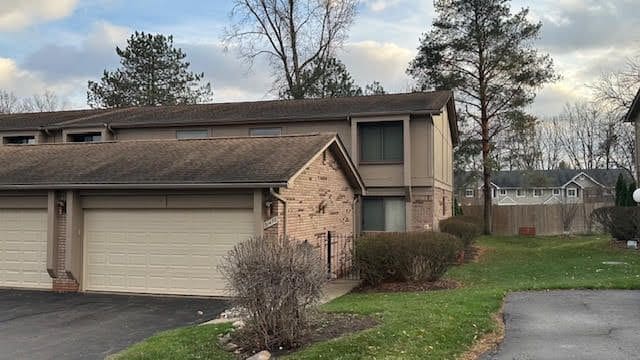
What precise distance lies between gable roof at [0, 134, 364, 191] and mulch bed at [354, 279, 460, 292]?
3201 mm

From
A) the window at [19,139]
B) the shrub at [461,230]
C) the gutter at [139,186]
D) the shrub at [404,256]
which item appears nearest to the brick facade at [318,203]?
the gutter at [139,186]

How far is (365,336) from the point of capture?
7613 millimetres

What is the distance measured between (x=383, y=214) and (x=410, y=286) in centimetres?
954

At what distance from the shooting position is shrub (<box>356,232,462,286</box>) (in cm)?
1360

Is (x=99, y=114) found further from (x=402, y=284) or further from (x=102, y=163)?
(x=402, y=284)

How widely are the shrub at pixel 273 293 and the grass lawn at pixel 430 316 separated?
0.41m

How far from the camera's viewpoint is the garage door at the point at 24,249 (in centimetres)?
1474

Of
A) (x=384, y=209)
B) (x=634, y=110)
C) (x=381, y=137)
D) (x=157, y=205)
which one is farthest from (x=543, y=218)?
(x=157, y=205)

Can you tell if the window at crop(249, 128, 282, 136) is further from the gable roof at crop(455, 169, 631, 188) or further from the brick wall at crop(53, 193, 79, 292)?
the gable roof at crop(455, 169, 631, 188)

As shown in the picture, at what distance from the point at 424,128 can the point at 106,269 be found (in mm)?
12780

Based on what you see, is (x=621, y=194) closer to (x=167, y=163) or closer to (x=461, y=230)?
(x=461, y=230)

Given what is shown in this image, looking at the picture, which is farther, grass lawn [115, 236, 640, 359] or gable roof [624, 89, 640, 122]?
gable roof [624, 89, 640, 122]

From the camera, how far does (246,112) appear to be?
24.7 metres

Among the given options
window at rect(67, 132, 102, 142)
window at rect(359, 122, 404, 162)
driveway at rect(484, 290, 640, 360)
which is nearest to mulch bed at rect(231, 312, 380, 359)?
driveway at rect(484, 290, 640, 360)
